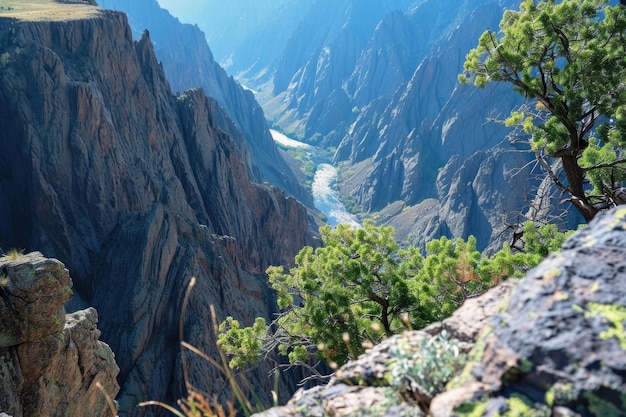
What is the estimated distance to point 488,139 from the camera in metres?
181

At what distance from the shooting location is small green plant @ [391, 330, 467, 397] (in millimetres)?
4590

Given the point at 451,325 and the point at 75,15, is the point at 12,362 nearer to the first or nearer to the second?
the point at 451,325

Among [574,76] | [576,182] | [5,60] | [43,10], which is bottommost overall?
[576,182]

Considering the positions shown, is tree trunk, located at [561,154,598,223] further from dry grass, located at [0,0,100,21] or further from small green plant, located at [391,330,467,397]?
dry grass, located at [0,0,100,21]

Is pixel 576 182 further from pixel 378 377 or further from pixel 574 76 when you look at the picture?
pixel 378 377

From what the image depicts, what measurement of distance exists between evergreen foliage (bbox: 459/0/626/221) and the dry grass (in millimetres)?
51417

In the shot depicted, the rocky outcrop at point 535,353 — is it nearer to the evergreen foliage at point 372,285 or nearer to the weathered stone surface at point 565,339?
the weathered stone surface at point 565,339

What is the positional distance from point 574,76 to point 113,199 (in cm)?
4044

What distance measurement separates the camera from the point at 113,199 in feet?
145

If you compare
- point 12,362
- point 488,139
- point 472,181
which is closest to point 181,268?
point 12,362

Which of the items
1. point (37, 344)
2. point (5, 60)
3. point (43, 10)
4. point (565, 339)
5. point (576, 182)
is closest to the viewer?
point (565, 339)

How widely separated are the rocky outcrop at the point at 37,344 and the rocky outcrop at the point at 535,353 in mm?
12797

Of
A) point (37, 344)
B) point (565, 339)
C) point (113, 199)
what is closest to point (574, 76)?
point (565, 339)

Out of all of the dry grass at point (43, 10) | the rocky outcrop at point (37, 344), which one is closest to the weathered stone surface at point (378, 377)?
the rocky outcrop at point (37, 344)
